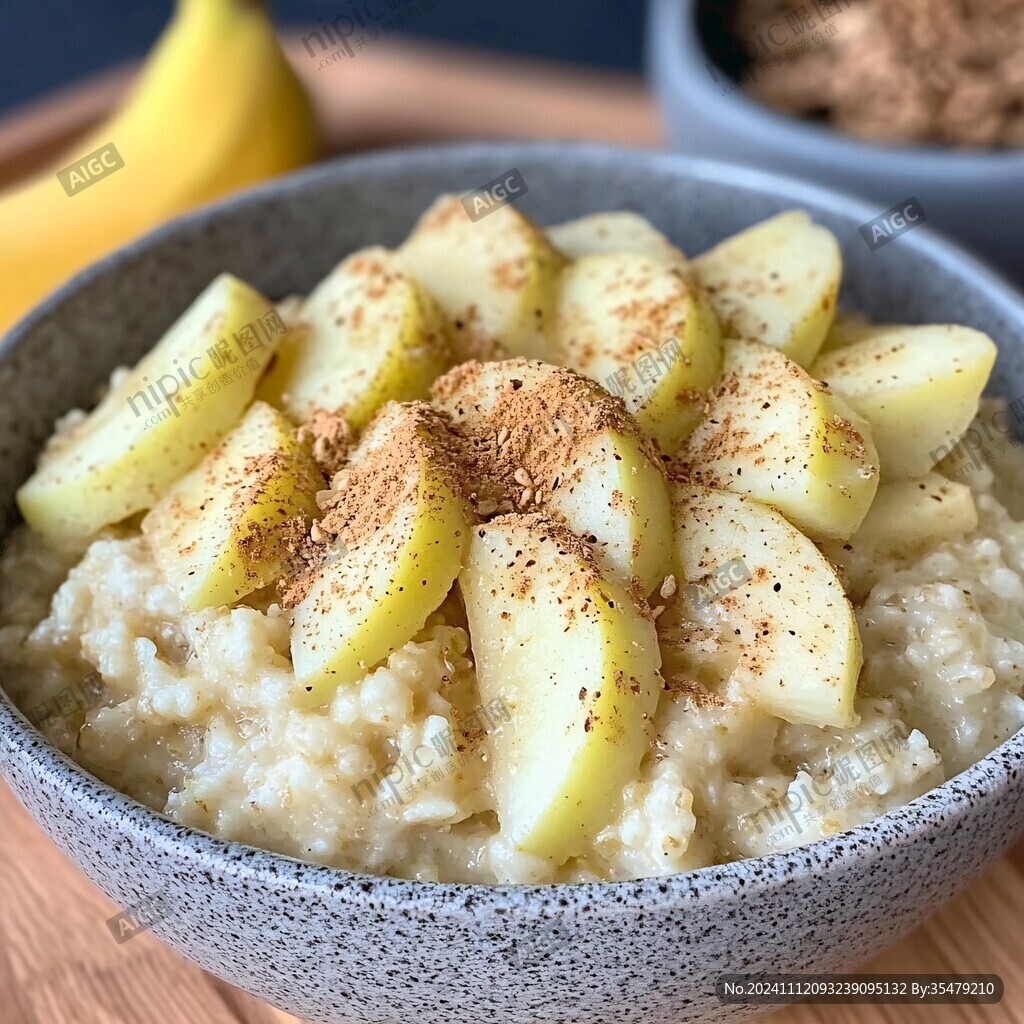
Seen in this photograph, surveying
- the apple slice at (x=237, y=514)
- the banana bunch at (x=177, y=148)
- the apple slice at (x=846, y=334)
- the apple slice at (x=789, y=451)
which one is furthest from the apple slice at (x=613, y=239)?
the banana bunch at (x=177, y=148)

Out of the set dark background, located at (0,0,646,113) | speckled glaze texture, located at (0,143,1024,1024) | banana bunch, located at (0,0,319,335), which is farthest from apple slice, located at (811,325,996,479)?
dark background, located at (0,0,646,113)

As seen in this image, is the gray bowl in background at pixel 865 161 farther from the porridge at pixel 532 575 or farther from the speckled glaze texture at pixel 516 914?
the speckled glaze texture at pixel 516 914

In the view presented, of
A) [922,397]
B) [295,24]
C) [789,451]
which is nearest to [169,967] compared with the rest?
[789,451]

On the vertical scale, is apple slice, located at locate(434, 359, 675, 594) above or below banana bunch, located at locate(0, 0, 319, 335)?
below

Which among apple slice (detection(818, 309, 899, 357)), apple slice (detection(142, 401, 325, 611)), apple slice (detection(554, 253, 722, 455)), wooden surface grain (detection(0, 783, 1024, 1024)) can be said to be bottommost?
wooden surface grain (detection(0, 783, 1024, 1024))

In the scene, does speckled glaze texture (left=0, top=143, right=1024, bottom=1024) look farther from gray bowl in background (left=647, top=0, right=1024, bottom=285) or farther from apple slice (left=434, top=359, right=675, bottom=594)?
gray bowl in background (left=647, top=0, right=1024, bottom=285)

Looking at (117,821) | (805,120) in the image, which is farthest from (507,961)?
(805,120)
